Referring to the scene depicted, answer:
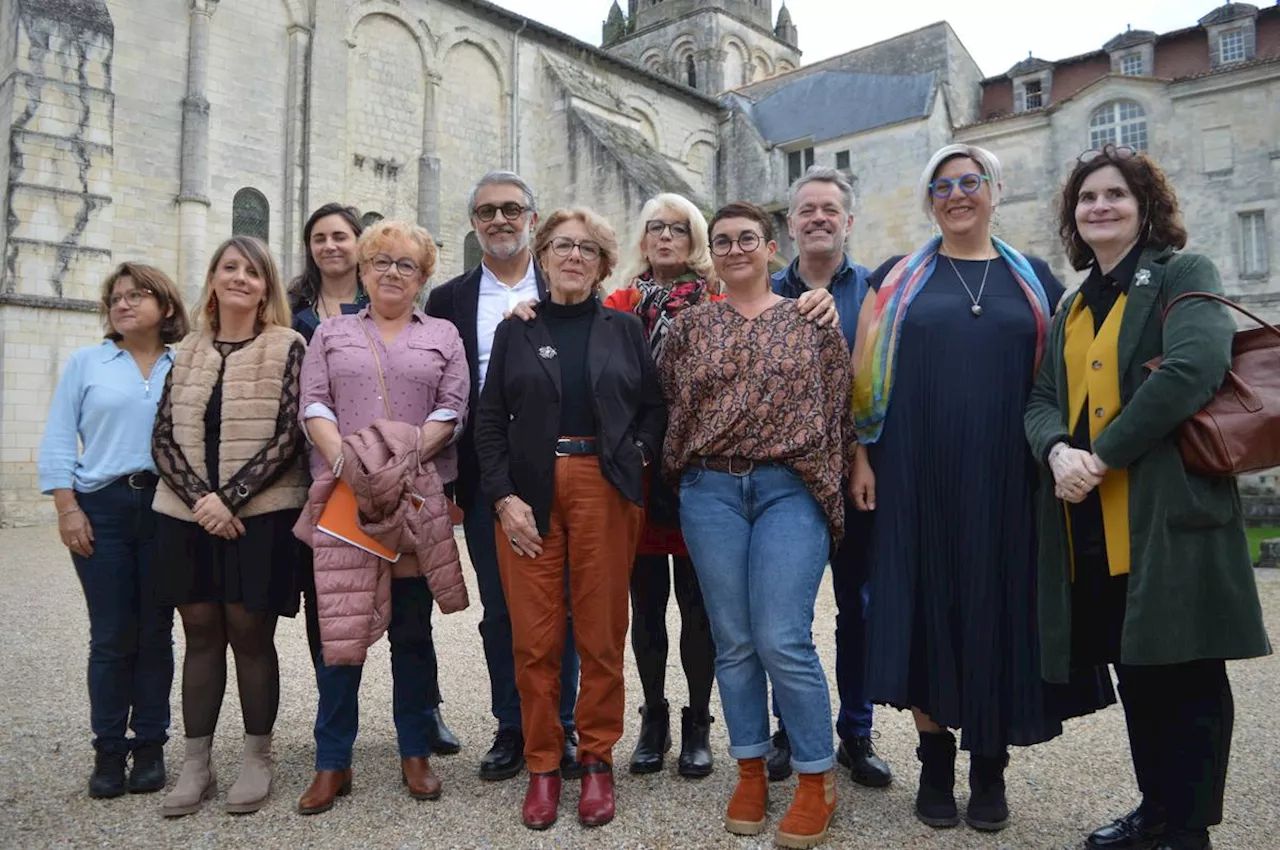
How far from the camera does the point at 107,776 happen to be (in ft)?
11.4

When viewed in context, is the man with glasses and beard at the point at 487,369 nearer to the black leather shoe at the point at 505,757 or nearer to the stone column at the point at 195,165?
the black leather shoe at the point at 505,757

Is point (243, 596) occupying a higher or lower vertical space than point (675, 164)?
lower

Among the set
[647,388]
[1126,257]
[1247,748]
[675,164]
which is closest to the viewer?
[1126,257]

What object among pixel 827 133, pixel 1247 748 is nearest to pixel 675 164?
pixel 827 133

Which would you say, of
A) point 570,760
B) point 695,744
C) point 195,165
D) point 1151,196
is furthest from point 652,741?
point 195,165

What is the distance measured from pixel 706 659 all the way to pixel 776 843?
83 centimetres

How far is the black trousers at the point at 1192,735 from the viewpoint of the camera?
263cm

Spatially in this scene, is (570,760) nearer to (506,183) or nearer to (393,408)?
(393,408)

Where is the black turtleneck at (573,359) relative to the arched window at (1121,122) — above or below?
below

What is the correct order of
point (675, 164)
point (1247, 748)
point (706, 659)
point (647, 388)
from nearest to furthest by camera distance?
point (647, 388) → point (706, 659) → point (1247, 748) → point (675, 164)

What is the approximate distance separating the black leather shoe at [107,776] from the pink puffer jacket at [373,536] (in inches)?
44.3

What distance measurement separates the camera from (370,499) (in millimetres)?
3139

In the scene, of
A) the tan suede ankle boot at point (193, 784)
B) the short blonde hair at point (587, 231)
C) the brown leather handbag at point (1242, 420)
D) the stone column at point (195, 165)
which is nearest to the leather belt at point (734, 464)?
the short blonde hair at point (587, 231)

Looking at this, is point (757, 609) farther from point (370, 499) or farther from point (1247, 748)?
point (1247, 748)
